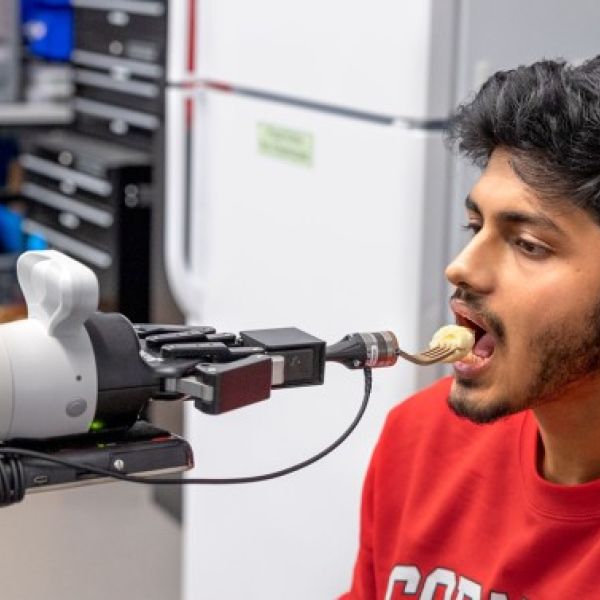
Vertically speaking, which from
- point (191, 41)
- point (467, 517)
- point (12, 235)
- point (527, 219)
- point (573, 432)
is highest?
point (191, 41)

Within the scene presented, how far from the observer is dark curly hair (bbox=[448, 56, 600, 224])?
3.97 feet

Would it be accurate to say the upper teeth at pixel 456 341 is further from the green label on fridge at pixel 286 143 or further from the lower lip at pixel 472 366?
the green label on fridge at pixel 286 143

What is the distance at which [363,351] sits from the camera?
1010 millimetres

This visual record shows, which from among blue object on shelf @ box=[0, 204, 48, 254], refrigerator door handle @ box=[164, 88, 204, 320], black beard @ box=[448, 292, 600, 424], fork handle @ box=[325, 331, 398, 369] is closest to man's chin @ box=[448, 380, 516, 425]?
black beard @ box=[448, 292, 600, 424]

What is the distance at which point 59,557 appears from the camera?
3111 millimetres

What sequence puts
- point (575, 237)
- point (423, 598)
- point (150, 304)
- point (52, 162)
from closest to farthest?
point (575, 237) → point (423, 598) → point (150, 304) → point (52, 162)

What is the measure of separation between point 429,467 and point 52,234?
2.75m

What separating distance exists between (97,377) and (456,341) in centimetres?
44

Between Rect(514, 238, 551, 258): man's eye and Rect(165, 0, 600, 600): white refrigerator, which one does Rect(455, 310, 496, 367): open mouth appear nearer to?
Rect(514, 238, 551, 258): man's eye

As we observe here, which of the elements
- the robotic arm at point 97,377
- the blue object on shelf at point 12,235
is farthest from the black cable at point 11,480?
the blue object on shelf at point 12,235

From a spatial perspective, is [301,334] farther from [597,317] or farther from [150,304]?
[150,304]

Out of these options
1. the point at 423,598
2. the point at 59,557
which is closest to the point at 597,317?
the point at 423,598

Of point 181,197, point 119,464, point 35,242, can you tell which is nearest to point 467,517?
point 119,464

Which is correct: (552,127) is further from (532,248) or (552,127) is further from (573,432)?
(573,432)
